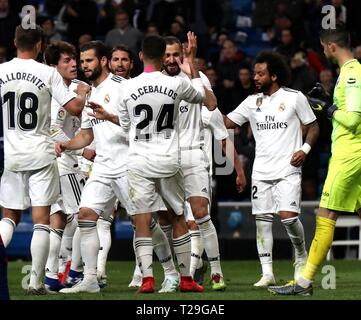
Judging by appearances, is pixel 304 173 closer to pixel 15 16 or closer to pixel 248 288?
pixel 15 16

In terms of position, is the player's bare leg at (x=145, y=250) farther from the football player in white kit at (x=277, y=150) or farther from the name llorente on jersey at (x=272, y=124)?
the name llorente on jersey at (x=272, y=124)

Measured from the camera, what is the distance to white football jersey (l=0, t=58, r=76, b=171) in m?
12.6

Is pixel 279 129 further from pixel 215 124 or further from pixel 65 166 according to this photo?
pixel 65 166

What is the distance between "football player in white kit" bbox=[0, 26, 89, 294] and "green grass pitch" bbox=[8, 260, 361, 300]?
64 centimetres

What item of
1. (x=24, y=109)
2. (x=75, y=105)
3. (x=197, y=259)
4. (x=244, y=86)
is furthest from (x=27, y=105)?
(x=244, y=86)

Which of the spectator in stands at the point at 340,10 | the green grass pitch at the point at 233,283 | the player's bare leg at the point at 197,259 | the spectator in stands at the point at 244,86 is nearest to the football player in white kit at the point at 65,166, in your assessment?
the green grass pitch at the point at 233,283

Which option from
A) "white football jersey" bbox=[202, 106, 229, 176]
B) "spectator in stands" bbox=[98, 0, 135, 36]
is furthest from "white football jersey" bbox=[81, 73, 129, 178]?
"spectator in stands" bbox=[98, 0, 135, 36]

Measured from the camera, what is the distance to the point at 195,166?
13.4m

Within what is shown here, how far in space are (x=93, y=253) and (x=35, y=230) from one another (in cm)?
63

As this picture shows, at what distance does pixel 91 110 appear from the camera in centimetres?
1312

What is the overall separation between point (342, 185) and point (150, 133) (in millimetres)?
1917

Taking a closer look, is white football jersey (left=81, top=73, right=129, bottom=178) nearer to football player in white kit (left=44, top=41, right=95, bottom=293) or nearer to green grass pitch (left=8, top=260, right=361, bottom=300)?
football player in white kit (left=44, top=41, right=95, bottom=293)

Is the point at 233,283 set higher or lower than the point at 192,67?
lower
